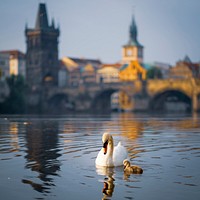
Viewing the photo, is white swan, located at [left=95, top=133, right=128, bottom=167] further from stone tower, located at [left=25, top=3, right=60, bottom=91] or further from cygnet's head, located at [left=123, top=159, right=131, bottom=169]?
stone tower, located at [left=25, top=3, right=60, bottom=91]

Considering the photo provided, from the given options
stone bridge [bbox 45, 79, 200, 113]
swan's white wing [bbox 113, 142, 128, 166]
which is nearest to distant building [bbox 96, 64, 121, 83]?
stone bridge [bbox 45, 79, 200, 113]

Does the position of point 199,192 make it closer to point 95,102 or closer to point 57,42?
point 95,102

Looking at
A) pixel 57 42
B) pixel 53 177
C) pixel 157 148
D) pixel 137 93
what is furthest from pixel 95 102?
pixel 53 177

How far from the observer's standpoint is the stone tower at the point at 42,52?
130 metres

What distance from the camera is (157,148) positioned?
20875 millimetres

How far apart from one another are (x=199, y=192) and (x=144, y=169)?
132 inches

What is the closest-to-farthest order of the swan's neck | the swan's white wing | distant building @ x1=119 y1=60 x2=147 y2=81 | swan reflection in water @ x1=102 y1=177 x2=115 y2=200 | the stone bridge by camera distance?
swan reflection in water @ x1=102 y1=177 x2=115 y2=200, the swan's neck, the swan's white wing, the stone bridge, distant building @ x1=119 y1=60 x2=147 y2=81

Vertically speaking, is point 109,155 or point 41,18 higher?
point 41,18

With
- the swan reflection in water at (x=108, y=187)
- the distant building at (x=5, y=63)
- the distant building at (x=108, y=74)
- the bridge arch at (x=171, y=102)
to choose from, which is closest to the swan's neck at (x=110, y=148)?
the swan reflection in water at (x=108, y=187)

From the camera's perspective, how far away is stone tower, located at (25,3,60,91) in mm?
130000

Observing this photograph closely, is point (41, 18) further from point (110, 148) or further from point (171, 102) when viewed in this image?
point (110, 148)

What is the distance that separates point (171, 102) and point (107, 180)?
11507 cm

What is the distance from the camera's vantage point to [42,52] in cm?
13038

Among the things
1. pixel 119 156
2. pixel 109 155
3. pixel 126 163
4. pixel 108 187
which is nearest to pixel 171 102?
pixel 119 156
